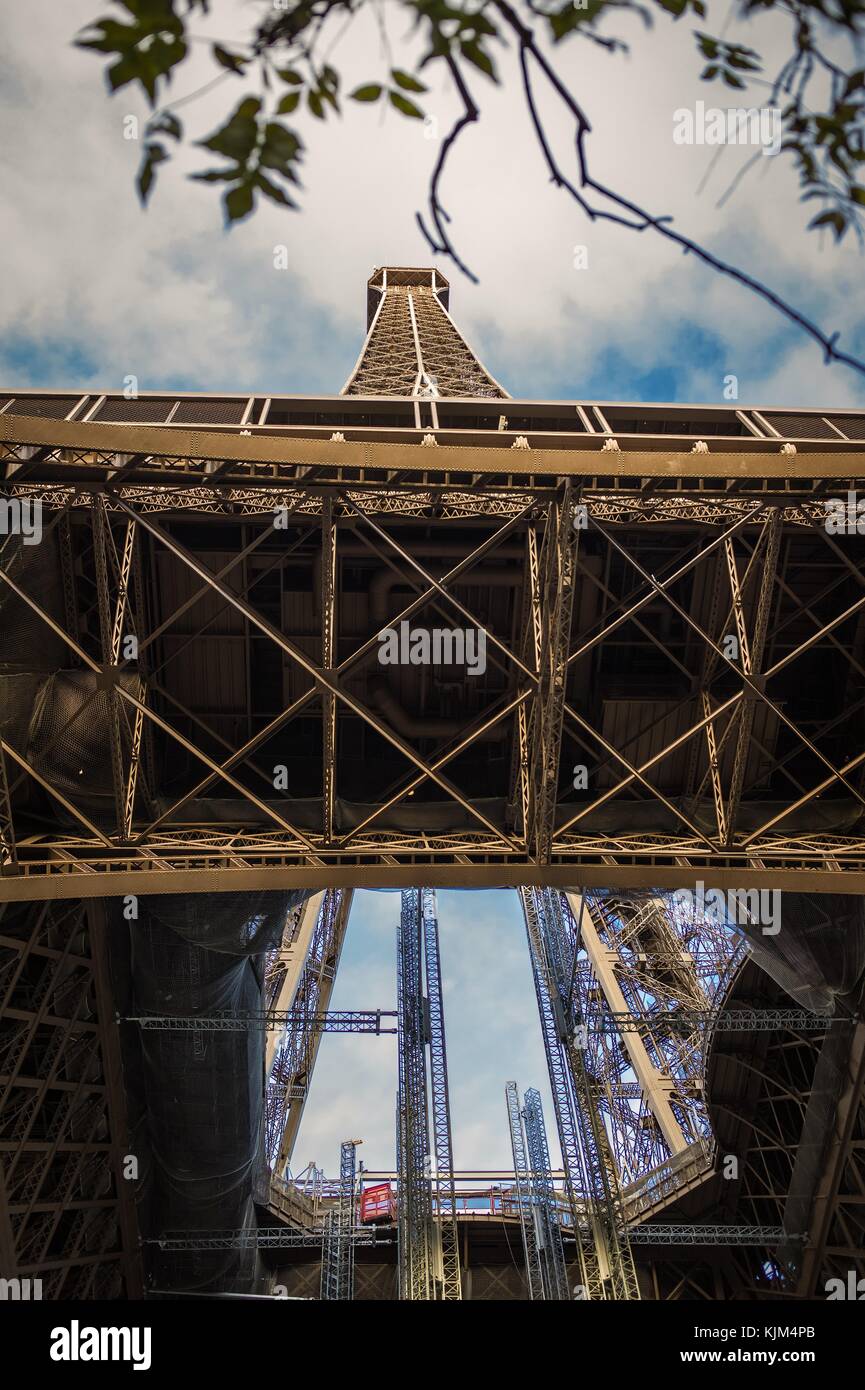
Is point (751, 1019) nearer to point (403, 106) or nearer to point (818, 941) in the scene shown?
point (818, 941)

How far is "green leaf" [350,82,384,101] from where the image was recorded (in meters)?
2.66

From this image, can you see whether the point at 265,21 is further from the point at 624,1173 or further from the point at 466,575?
the point at 624,1173

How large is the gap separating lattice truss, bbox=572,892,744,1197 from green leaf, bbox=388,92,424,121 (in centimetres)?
2711

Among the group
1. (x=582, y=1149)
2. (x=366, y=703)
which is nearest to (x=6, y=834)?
(x=366, y=703)

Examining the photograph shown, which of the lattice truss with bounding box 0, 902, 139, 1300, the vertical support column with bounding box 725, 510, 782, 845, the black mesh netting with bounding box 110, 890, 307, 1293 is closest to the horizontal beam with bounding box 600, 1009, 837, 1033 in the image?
the black mesh netting with bounding box 110, 890, 307, 1293

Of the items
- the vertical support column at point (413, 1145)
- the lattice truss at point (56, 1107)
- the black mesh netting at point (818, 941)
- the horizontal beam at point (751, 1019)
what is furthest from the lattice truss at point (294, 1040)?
the black mesh netting at point (818, 941)

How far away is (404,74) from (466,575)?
11681 mm

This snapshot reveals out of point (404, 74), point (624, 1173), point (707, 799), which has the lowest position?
point (624, 1173)

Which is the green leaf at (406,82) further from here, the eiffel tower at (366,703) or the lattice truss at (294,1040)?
the lattice truss at (294,1040)

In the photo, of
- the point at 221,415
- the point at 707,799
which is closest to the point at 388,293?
the point at 221,415

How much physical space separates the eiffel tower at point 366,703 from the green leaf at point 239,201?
24.9 ft

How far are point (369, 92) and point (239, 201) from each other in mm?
464

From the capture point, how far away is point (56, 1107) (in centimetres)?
1648
